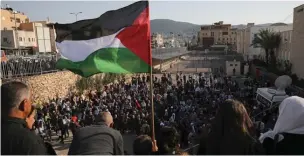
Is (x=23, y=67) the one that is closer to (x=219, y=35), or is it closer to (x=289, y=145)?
(x=289, y=145)

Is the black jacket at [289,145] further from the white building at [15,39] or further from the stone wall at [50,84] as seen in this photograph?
the white building at [15,39]

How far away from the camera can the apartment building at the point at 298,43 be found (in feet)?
82.6

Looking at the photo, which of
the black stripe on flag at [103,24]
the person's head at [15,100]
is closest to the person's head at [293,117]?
the person's head at [15,100]

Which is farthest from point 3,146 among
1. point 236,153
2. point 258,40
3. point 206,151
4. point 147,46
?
point 258,40

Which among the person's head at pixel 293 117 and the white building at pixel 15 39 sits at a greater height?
the white building at pixel 15 39

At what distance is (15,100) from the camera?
8.06 ft

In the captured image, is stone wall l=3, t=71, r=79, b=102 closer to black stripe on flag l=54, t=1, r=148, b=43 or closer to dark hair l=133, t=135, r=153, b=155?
black stripe on flag l=54, t=1, r=148, b=43

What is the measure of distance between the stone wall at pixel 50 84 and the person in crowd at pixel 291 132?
18673 mm

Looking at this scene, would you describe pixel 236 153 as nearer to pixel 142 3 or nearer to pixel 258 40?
pixel 142 3

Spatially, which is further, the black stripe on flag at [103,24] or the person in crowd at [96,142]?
the black stripe on flag at [103,24]

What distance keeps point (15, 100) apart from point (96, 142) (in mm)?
772

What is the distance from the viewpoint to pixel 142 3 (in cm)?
624

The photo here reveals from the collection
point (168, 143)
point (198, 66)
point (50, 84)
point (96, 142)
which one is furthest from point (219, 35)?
point (96, 142)

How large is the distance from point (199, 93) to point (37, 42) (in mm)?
39891
